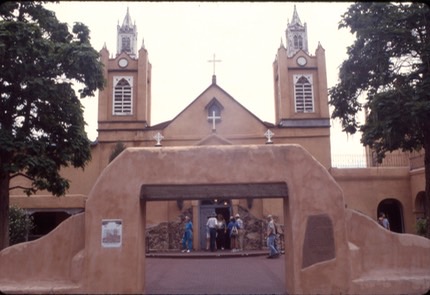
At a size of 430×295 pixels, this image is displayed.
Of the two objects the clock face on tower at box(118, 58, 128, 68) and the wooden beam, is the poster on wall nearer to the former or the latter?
the wooden beam

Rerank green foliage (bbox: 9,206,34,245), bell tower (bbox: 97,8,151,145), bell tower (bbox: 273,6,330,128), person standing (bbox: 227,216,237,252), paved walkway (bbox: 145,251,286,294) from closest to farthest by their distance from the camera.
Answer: paved walkway (bbox: 145,251,286,294), green foliage (bbox: 9,206,34,245), person standing (bbox: 227,216,237,252), bell tower (bbox: 97,8,151,145), bell tower (bbox: 273,6,330,128)

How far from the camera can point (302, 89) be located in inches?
1310

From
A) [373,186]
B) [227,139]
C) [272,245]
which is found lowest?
[272,245]

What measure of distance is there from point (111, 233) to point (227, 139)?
62.9 feet

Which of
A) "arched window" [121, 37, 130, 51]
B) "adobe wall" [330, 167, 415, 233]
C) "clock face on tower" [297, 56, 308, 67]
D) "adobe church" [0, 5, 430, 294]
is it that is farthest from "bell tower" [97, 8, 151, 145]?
"adobe church" [0, 5, 430, 294]

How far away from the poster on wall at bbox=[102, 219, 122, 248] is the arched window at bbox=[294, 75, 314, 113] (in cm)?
2348

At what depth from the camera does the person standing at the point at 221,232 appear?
2308 centimetres

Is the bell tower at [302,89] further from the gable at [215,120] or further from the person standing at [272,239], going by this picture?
the person standing at [272,239]

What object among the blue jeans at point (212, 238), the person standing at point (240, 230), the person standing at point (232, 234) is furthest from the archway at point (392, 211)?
the blue jeans at point (212, 238)

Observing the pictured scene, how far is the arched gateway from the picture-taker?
10.8m

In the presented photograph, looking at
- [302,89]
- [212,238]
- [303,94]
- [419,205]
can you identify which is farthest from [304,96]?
[212,238]

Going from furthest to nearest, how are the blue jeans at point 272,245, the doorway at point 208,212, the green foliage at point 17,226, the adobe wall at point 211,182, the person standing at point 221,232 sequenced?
1. the doorway at point 208,212
2. the person standing at point 221,232
3. the green foliage at point 17,226
4. the blue jeans at point 272,245
5. the adobe wall at point 211,182

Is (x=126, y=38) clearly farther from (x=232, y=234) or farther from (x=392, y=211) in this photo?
(x=392, y=211)

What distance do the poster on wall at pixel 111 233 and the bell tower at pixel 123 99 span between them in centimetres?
2063
